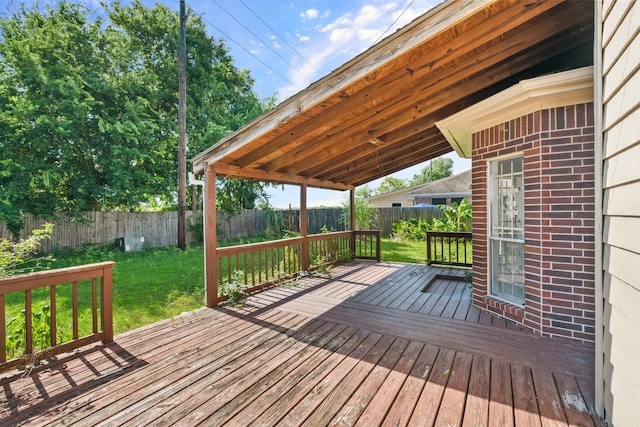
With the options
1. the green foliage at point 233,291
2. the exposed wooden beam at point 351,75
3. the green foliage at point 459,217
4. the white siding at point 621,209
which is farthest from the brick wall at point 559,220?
the green foliage at point 459,217

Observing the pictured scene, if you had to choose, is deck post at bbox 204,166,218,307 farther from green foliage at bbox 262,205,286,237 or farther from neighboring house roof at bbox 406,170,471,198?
neighboring house roof at bbox 406,170,471,198

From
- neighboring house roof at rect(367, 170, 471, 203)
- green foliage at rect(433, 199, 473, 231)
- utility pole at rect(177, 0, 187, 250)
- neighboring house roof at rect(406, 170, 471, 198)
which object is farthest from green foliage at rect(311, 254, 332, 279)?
neighboring house roof at rect(406, 170, 471, 198)

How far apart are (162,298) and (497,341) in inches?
187

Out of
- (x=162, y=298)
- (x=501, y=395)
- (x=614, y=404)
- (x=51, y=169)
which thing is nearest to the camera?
(x=614, y=404)

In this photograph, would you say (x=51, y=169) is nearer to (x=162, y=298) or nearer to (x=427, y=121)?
(x=162, y=298)

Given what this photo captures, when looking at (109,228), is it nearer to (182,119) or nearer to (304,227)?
(182,119)

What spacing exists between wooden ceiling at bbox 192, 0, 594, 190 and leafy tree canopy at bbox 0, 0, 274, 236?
7977 millimetres

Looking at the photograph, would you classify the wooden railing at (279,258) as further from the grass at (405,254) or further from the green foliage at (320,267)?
the grass at (405,254)

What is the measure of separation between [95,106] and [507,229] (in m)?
12.6

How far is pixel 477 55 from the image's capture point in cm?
300

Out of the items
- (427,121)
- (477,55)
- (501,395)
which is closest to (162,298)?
(501,395)

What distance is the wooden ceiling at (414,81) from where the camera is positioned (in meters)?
2.49

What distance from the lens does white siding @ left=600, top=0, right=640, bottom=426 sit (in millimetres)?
1316

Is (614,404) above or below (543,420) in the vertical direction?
above
